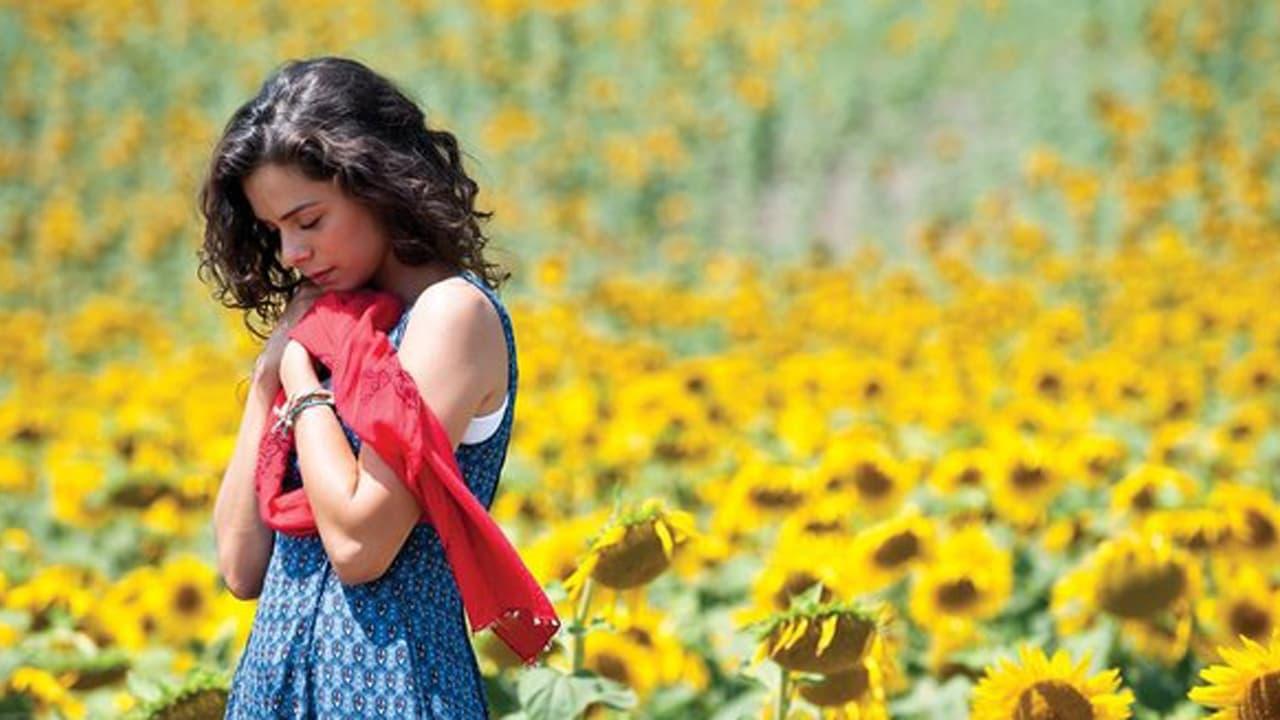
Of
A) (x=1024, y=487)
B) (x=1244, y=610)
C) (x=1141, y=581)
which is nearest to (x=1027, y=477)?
(x=1024, y=487)

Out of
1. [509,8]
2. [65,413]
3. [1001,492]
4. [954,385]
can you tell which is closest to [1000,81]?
[509,8]

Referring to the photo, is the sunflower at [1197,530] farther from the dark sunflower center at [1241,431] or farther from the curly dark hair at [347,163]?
the curly dark hair at [347,163]

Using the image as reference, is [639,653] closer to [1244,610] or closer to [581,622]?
[581,622]

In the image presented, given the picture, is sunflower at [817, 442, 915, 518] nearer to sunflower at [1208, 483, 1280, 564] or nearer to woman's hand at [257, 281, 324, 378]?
sunflower at [1208, 483, 1280, 564]

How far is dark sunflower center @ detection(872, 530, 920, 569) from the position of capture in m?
3.04

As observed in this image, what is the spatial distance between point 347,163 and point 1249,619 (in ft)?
5.73

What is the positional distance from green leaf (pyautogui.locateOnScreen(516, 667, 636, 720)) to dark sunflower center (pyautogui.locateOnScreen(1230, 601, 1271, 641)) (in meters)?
1.15

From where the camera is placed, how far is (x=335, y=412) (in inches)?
67.2

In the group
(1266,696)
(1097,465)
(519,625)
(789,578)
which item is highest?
(1097,465)

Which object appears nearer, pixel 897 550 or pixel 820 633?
pixel 820 633

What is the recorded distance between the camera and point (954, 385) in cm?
484

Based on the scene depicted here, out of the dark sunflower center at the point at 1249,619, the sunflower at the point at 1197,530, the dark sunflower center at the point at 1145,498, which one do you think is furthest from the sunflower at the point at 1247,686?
the dark sunflower center at the point at 1145,498

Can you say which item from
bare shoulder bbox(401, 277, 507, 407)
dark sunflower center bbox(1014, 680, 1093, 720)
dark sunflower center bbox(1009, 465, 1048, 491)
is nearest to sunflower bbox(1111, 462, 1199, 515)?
dark sunflower center bbox(1009, 465, 1048, 491)

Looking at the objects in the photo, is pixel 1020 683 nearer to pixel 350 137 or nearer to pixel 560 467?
pixel 350 137
